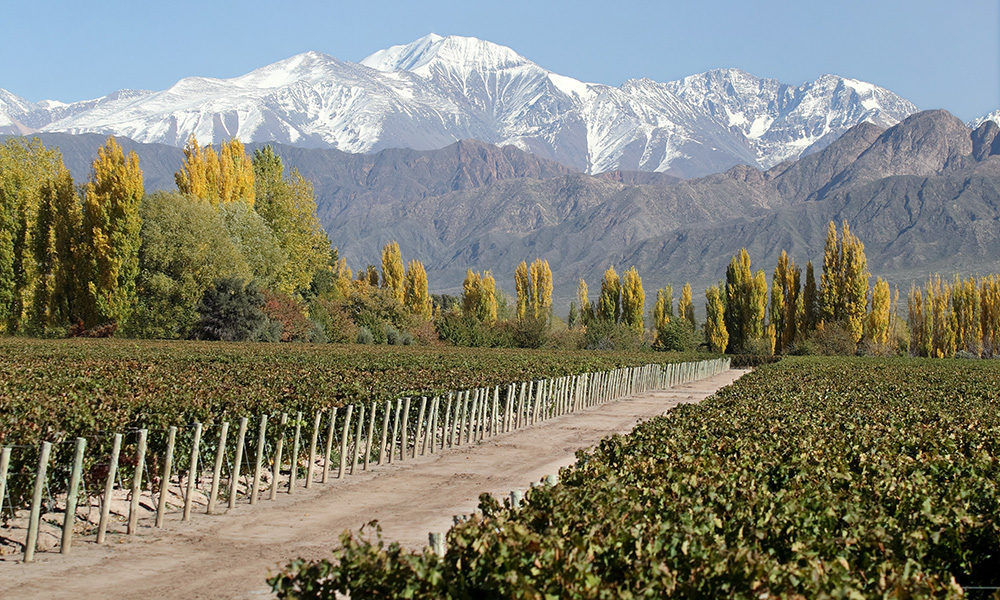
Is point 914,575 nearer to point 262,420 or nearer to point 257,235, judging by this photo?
point 262,420

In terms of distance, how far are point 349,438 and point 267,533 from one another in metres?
7.07

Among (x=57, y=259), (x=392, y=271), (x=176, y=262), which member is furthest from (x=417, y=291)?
(x=57, y=259)

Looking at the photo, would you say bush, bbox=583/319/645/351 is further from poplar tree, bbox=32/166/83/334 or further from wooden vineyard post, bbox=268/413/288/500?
wooden vineyard post, bbox=268/413/288/500

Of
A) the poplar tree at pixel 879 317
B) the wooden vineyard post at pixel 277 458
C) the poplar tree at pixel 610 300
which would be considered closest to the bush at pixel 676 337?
the poplar tree at pixel 879 317

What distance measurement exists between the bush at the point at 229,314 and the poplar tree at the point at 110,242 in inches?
155

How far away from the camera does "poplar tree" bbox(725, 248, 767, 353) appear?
8919 cm

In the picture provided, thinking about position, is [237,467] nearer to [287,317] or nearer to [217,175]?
[287,317]

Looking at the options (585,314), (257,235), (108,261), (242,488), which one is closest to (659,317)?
(585,314)

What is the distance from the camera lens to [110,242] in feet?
163

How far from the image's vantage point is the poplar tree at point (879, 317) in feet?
270

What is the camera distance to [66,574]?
9664 millimetres

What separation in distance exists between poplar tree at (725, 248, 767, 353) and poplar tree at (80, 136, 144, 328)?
190 feet

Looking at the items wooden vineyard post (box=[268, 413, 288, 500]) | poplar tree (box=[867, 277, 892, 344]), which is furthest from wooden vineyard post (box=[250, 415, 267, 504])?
poplar tree (box=[867, 277, 892, 344])

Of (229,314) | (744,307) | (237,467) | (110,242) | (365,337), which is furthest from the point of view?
(744,307)
